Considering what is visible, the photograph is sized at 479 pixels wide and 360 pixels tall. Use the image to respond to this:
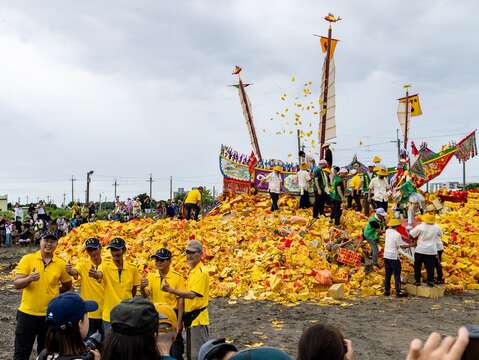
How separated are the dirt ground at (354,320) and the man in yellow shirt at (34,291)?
2436 millimetres

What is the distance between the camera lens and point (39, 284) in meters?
4.84

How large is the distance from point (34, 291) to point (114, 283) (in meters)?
0.81

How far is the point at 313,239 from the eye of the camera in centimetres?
1301

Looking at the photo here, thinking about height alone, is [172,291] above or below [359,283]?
above

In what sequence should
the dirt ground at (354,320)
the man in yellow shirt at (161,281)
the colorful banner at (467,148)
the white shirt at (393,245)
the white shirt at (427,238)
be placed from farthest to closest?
the colorful banner at (467,148), the white shirt at (427,238), the white shirt at (393,245), the dirt ground at (354,320), the man in yellow shirt at (161,281)

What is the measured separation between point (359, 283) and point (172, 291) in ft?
25.2

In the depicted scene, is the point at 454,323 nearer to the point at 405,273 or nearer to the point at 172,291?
the point at 405,273

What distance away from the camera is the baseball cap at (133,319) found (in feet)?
7.36

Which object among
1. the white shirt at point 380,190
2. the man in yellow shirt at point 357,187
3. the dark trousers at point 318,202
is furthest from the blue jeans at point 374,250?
the man in yellow shirt at point 357,187

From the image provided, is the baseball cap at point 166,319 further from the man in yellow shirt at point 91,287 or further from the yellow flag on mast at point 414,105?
the yellow flag on mast at point 414,105

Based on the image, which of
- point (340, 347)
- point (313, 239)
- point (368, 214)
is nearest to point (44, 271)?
point (340, 347)

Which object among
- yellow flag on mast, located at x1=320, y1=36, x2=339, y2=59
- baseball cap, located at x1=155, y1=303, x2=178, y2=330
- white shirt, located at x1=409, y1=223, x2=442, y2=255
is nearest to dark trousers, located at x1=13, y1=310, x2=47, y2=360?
baseball cap, located at x1=155, y1=303, x2=178, y2=330

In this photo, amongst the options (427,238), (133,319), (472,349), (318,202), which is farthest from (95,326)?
(318,202)

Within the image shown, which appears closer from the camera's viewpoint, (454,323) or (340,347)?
(340,347)
